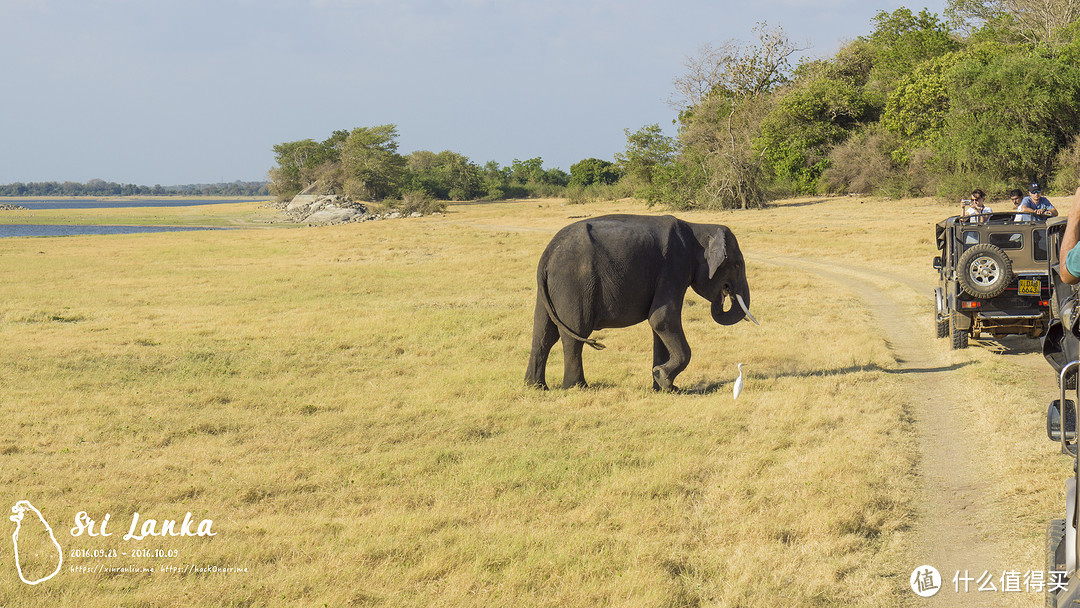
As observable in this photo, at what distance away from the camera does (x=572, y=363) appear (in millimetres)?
10852

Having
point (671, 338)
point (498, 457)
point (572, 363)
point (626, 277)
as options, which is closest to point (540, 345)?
point (572, 363)

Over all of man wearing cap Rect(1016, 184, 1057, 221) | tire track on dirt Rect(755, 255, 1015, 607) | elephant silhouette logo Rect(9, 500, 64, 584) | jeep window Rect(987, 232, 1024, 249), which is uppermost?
man wearing cap Rect(1016, 184, 1057, 221)

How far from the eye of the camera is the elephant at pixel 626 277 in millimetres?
10336

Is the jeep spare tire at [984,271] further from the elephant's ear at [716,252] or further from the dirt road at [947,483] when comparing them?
the elephant's ear at [716,252]

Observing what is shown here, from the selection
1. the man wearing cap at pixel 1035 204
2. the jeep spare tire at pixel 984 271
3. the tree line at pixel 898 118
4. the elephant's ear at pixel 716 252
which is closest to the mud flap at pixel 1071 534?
the elephant's ear at pixel 716 252

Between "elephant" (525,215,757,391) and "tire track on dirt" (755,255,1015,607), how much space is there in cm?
282

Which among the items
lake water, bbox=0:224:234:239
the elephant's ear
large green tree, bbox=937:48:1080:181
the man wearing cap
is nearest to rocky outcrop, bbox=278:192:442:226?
lake water, bbox=0:224:234:239

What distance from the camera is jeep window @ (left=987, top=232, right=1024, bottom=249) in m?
12.7

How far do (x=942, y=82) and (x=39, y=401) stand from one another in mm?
43785

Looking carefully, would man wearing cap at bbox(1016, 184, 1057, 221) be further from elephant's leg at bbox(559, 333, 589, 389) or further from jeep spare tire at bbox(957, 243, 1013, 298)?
elephant's leg at bbox(559, 333, 589, 389)

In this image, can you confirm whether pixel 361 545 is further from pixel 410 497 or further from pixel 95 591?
pixel 95 591

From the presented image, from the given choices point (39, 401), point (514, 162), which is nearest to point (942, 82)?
point (39, 401)

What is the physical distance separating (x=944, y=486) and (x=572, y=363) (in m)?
4.56

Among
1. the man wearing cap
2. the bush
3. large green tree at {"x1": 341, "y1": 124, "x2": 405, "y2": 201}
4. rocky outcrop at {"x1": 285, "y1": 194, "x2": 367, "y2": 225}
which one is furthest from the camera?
large green tree at {"x1": 341, "y1": 124, "x2": 405, "y2": 201}
